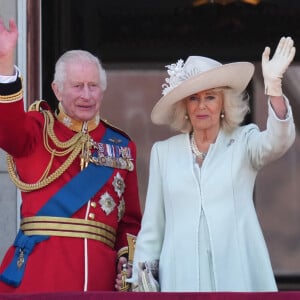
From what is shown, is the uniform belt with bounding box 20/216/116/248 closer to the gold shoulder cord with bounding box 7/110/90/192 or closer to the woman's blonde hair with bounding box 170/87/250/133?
the gold shoulder cord with bounding box 7/110/90/192

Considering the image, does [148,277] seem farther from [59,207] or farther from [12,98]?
[12,98]

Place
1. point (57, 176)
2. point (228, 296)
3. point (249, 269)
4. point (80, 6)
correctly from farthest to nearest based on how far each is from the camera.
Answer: point (80, 6) < point (57, 176) < point (249, 269) < point (228, 296)

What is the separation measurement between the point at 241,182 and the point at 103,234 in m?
0.68

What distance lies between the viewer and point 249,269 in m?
5.21

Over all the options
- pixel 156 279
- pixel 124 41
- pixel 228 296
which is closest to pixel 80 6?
pixel 124 41

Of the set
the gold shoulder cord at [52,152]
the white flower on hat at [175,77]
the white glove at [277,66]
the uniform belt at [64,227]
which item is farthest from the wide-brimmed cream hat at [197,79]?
the uniform belt at [64,227]

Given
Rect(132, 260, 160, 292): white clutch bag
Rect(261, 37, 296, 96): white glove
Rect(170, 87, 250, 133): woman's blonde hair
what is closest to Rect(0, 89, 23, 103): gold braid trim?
Rect(170, 87, 250, 133): woman's blonde hair

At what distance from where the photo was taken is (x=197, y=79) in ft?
17.4

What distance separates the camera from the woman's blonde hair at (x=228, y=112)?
5.35m

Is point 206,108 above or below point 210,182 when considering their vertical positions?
above

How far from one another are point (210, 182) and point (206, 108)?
0.91 feet

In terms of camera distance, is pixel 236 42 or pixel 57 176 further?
pixel 236 42

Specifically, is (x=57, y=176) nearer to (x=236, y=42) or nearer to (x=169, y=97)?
(x=169, y=97)

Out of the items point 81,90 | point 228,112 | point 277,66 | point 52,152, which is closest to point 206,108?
point 228,112
